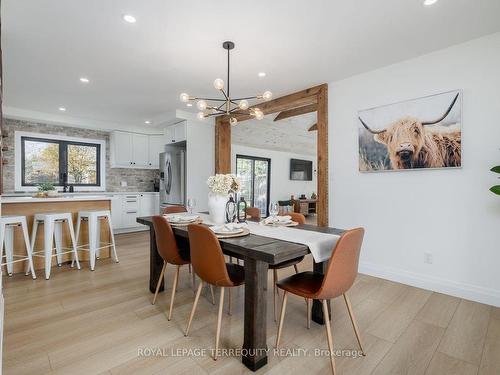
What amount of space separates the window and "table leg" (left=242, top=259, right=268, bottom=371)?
5571 mm

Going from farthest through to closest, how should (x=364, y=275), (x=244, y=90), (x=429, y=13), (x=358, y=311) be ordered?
(x=244, y=90), (x=364, y=275), (x=358, y=311), (x=429, y=13)

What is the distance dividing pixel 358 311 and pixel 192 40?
3.04m

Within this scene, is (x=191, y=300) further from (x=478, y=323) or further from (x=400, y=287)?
(x=478, y=323)

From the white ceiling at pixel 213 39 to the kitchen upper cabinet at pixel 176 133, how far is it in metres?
1.35

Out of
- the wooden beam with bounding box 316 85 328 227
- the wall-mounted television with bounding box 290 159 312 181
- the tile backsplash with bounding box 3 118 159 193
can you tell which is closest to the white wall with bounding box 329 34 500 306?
the wooden beam with bounding box 316 85 328 227

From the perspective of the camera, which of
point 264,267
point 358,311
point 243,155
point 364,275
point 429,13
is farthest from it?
point 243,155

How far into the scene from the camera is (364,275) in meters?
3.36

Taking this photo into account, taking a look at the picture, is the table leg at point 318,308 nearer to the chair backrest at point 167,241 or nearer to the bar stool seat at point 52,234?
the chair backrest at point 167,241

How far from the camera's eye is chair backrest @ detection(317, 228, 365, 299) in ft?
5.13

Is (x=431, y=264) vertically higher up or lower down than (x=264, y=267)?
lower down

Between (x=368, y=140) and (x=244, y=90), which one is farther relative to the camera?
(x=244, y=90)

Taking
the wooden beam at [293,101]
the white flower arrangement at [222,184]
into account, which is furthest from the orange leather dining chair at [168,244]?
the wooden beam at [293,101]

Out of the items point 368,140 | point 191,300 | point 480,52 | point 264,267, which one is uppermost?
point 480,52

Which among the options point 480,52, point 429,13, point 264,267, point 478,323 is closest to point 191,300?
point 264,267
